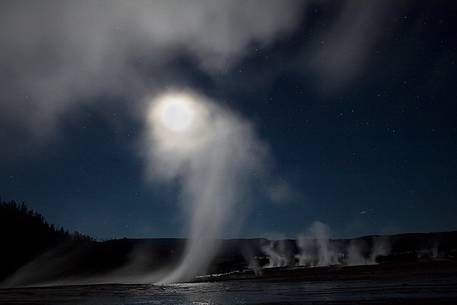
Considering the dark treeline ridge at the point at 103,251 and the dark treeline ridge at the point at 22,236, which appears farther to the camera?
the dark treeline ridge at the point at 22,236

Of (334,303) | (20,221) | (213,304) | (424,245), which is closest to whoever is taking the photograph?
(334,303)

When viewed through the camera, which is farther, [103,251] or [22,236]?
[103,251]

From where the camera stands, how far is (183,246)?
149 m

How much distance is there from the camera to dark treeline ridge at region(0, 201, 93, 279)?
3275 inches

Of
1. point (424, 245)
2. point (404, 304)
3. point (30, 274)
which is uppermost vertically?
point (424, 245)

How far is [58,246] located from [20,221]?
32.9 ft

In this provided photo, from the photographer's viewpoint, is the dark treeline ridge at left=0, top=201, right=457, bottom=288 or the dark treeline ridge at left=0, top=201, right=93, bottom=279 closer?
the dark treeline ridge at left=0, top=201, right=457, bottom=288

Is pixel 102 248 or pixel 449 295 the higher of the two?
pixel 102 248

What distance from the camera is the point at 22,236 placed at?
9344 centimetres

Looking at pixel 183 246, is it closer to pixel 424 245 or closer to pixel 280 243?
pixel 280 243

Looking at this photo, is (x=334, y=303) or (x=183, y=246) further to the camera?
(x=183, y=246)

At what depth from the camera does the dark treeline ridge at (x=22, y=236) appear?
273 ft

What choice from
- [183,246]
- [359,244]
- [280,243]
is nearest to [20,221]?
[183,246]

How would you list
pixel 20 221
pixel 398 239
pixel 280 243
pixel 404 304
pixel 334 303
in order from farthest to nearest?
pixel 280 243 → pixel 398 239 → pixel 20 221 → pixel 334 303 → pixel 404 304
